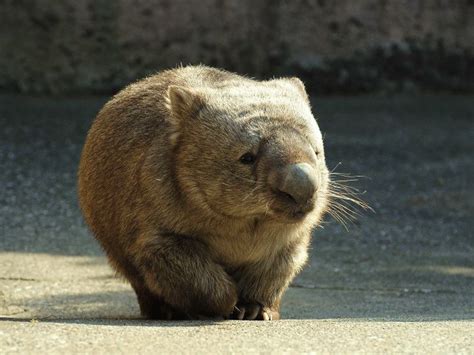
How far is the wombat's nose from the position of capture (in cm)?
540

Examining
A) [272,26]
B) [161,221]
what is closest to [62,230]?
[161,221]

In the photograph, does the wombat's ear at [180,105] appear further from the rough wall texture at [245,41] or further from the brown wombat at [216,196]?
the rough wall texture at [245,41]

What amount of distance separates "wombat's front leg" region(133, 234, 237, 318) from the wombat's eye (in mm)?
539

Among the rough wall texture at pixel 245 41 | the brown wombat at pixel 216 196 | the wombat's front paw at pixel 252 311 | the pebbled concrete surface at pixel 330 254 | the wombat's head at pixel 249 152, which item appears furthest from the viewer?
the rough wall texture at pixel 245 41

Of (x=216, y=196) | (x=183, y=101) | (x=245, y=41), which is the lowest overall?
(x=245, y=41)

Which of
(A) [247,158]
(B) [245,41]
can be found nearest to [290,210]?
(A) [247,158]

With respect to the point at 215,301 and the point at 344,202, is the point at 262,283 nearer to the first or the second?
the point at 215,301

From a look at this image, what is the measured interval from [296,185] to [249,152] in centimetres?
44

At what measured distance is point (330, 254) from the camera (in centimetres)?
892

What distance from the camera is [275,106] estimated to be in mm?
5957

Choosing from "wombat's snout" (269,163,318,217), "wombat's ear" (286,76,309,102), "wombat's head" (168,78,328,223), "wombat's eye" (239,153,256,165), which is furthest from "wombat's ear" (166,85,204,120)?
"wombat's snout" (269,163,318,217)

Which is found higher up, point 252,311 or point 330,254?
point 252,311

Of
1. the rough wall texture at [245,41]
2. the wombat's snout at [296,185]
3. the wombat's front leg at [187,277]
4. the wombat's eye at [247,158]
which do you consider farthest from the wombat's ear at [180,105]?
the rough wall texture at [245,41]

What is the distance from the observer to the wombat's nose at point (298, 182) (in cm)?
540
